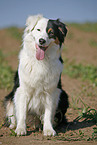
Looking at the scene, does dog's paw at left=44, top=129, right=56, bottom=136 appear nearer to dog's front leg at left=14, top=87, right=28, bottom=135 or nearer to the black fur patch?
dog's front leg at left=14, top=87, right=28, bottom=135

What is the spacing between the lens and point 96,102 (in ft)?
16.7

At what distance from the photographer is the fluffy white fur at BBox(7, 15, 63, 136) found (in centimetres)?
338

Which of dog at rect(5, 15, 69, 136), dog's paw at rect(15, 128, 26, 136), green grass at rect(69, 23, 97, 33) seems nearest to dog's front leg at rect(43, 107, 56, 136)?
dog at rect(5, 15, 69, 136)

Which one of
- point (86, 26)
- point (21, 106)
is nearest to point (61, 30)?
point (21, 106)

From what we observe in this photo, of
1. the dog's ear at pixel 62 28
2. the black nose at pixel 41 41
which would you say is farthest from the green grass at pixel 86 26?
the black nose at pixel 41 41

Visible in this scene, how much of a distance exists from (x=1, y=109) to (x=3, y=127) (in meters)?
0.79

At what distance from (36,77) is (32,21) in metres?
0.89

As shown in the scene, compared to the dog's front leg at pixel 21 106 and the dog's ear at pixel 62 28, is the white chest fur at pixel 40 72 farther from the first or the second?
the dog's ear at pixel 62 28

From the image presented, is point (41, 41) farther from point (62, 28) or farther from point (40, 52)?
point (62, 28)

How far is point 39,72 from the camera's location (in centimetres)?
342

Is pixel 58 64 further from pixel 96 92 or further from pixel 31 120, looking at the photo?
pixel 96 92

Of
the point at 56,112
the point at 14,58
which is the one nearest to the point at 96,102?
the point at 56,112

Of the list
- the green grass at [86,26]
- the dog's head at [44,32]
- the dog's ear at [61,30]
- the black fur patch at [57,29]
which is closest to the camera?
the dog's head at [44,32]

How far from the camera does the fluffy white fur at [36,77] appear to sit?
3.38 metres
